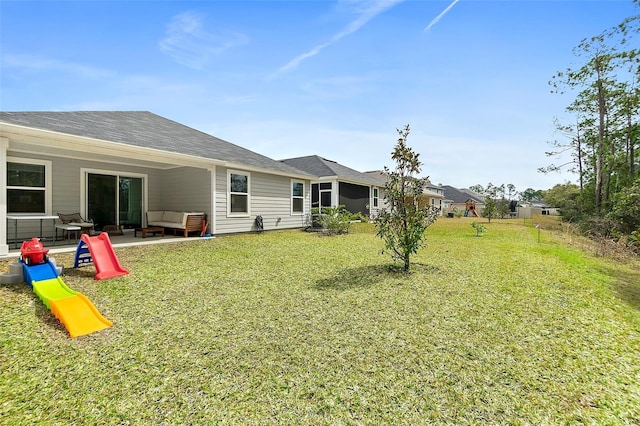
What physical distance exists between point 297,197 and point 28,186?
9588mm

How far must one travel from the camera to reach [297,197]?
14.5 m

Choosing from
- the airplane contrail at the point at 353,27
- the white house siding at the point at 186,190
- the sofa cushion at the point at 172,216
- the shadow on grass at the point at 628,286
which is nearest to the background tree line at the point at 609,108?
the shadow on grass at the point at 628,286

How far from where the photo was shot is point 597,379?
2512mm

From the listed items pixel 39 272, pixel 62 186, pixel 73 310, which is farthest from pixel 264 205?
pixel 73 310

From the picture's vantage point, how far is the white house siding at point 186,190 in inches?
414

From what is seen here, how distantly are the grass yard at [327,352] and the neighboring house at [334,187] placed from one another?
38.9 ft

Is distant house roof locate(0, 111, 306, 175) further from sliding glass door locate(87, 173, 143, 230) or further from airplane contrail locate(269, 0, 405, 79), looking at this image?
airplane contrail locate(269, 0, 405, 79)

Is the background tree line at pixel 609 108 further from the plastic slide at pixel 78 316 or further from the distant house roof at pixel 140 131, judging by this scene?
the plastic slide at pixel 78 316

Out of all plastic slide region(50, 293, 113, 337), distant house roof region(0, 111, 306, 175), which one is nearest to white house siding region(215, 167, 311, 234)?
distant house roof region(0, 111, 306, 175)

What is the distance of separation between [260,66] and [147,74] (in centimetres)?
380

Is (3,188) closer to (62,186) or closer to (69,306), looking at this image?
(62,186)

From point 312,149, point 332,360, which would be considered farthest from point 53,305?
point 312,149

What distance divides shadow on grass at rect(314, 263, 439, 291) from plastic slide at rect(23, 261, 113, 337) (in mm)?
3093

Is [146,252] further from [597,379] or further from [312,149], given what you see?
[312,149]
